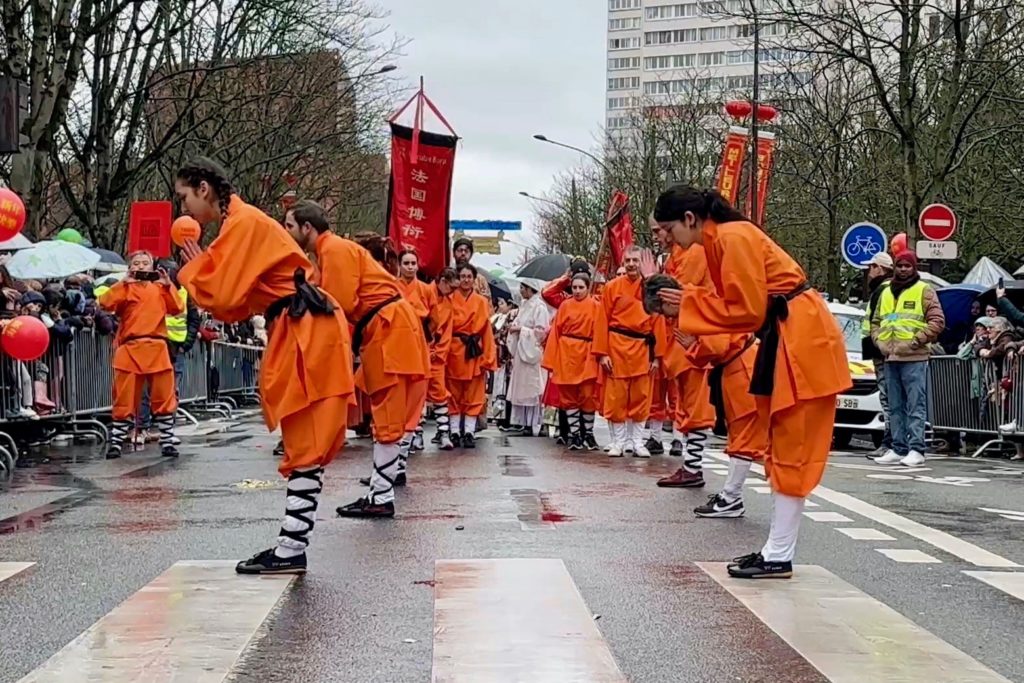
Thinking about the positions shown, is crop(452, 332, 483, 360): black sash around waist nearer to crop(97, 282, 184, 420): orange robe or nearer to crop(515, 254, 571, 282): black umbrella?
crop(97, 282, 184, 420): orange robe

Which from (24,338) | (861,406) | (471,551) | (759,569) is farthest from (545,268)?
(759,569)

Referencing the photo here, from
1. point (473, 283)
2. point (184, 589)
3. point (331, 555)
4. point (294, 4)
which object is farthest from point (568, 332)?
point (294, 4)

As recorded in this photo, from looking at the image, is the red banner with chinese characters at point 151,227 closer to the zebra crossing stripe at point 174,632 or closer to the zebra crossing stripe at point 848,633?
the zebra crossing stripe at point 174,632

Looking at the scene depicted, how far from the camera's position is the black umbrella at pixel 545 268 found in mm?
24016

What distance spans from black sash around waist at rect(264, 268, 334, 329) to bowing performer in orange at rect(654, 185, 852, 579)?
68.5 inches

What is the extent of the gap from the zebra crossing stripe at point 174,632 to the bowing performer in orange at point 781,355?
229 centimetres

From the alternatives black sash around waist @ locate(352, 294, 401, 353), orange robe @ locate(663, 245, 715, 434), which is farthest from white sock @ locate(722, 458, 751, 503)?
black sash around waist @ locate(352, 294, 401, 353)

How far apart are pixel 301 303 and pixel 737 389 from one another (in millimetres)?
3197

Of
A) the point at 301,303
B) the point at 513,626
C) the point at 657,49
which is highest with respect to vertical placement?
the point at 657,49

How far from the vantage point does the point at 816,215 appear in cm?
4278

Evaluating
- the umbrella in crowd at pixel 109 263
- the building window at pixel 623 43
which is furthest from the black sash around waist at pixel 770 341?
the building window at pixel 623 43

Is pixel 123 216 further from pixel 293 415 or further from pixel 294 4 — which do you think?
pixel 293 415

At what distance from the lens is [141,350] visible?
14375 mm

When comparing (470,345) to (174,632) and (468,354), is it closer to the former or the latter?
(468,354)
